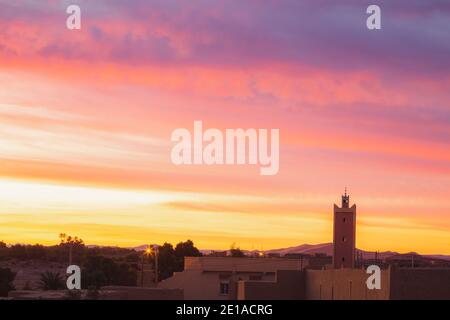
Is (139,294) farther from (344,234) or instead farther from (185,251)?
(185,251)

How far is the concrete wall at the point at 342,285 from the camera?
5212 cm

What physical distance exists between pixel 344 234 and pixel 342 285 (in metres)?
23.7

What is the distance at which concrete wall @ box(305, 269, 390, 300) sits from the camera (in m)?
52.1

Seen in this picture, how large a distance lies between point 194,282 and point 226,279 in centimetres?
264

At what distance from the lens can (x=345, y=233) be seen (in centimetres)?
8112

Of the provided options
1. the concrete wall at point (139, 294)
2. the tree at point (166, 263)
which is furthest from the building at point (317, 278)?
the tree at point (166, 263)

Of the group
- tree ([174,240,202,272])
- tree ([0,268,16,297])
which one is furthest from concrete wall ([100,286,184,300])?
tree ([174,240,202,272])

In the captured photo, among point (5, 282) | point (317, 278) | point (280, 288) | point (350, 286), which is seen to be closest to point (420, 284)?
point (350, 286)

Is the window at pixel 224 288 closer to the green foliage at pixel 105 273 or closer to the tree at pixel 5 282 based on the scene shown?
the green foliage at pixel 105 273

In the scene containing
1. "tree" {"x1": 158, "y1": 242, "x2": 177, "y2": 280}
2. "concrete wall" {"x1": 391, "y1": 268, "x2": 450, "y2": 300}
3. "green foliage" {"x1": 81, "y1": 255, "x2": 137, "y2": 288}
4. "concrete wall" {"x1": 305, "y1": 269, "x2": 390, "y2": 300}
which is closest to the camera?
"concrete wall" {"x1": 391, "y1": 268, "x2": 450, "y2": 300}

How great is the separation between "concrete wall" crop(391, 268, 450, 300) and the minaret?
26.2 m

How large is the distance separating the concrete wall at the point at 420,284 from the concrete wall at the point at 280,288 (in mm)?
13905

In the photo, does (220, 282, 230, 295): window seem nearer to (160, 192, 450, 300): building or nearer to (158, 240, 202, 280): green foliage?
(160, 192, 450, 300): building
